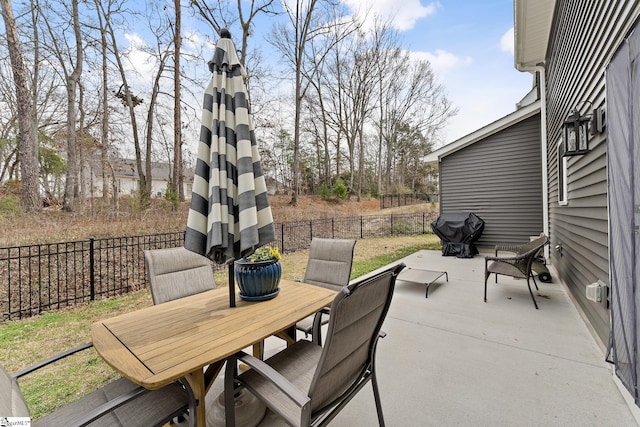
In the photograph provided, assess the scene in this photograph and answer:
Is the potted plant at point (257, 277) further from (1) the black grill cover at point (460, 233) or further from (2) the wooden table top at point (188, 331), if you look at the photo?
(1) the black grill cover at point (460, 233)

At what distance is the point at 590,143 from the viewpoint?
9.07 ft

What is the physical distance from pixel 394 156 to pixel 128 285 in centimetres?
1958

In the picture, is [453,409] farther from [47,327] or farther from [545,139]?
[545,139]

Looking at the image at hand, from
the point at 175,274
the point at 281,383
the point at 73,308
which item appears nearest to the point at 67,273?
the point at 73,308

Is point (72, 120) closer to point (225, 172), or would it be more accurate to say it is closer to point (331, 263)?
point (225, 172)

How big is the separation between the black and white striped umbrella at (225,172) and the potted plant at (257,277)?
0.37 ft

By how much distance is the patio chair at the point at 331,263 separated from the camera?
2.72 metres

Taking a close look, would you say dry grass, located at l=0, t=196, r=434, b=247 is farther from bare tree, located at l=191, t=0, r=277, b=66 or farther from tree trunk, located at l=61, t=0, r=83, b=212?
bare tree, located at l=191, t=0, r=277, b=66

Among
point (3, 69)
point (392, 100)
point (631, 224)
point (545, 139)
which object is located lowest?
point (631, 224)

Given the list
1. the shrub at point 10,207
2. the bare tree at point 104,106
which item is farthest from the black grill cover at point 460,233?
the shrub at point 10,207

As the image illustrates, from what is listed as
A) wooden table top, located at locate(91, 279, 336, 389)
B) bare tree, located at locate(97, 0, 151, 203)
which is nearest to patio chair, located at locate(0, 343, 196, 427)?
wooden table top, located at locate(91, 279, 336, 389)

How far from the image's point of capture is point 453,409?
1.85 m

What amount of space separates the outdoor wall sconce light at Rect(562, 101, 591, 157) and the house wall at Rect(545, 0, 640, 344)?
95mm

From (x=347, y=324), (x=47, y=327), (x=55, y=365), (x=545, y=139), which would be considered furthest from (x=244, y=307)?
(x=545, y=139)
